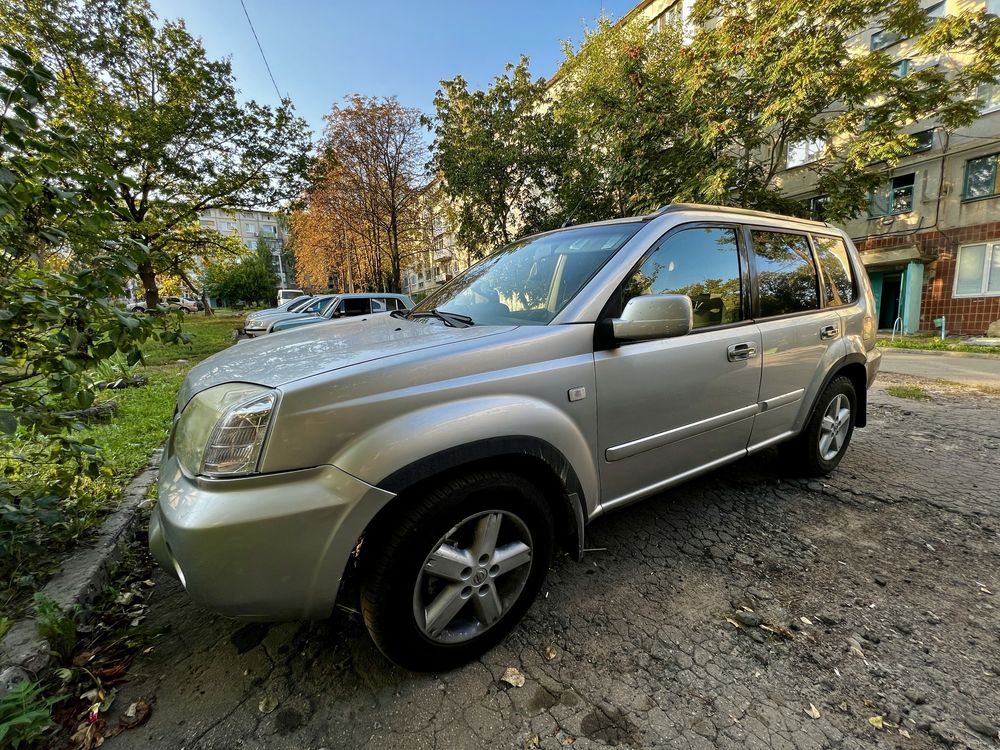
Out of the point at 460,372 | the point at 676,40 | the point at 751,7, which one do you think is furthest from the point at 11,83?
the point at 676,40

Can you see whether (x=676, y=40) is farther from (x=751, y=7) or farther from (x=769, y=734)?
(x=769, y=734)

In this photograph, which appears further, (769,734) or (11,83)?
(11,83)

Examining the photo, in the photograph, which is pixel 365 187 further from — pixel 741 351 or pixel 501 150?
pixel 741 351

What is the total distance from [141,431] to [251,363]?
11.2ft

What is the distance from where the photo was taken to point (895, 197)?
53.5 ft

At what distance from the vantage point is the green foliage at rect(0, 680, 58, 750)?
141 centimetres

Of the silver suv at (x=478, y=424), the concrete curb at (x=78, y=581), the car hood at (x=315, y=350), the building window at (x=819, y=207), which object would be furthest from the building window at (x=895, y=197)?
the concrete curb at (x=78, y=581)

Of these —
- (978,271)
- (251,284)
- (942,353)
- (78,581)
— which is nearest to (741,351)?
(78,581)

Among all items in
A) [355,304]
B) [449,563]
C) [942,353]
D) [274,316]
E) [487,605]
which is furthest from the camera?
[274,316]

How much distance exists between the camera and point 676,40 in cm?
1471

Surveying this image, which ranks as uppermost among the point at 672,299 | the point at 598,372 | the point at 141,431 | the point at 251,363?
the point at 672,299

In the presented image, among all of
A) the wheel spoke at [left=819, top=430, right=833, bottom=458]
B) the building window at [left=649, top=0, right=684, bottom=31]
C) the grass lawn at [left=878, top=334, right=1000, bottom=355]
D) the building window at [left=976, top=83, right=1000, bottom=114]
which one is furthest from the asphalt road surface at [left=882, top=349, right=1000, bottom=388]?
the building window at [left=649, top=0, right=684, bottom=31]

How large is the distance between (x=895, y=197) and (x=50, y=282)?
2205cm

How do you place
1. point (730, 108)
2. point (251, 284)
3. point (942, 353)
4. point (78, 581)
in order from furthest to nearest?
point (251, 284)
point (942, 353)
point (730, 108)
point (78, 581)
